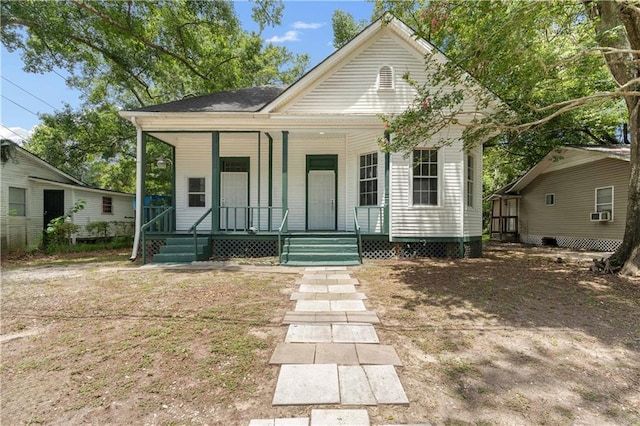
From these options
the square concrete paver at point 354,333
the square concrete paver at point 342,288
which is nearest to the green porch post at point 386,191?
the square concrete paver at point 342,288

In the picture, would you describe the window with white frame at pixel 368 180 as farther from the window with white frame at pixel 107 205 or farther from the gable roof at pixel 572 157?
the window with white frame at pixel 107 205

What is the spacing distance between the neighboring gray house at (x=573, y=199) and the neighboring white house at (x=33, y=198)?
2064 cm

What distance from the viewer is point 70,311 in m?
4.35

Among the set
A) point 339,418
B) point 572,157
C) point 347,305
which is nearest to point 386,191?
point 347,305

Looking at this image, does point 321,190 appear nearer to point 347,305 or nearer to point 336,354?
point 347,305

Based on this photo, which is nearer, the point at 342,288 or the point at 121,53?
the point at 342,288

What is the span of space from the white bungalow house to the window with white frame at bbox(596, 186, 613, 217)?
259 inches

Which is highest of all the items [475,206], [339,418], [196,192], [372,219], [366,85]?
[366,85]

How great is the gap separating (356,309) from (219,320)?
74.2 inches

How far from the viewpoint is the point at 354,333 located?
358 centimetres

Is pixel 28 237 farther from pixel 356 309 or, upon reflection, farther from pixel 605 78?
pixel 605 78

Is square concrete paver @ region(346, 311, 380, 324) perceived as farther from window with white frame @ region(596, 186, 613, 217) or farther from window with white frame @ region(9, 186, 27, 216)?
window with white frame @ region(9, 186, 27, 216)

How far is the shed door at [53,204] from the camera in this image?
13914 mm

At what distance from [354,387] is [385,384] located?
27 cm
